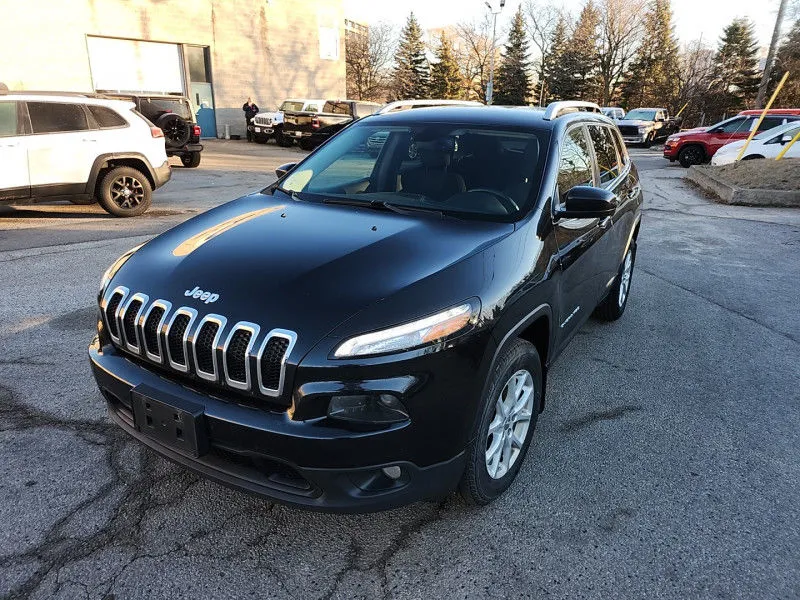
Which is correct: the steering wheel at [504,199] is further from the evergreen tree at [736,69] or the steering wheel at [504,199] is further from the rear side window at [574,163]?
the evergreen tree at [736,69]

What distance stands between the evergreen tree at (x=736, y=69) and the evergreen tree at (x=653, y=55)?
431 centimetres

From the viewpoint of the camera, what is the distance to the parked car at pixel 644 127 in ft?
93.5

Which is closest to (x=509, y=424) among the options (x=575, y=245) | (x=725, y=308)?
(x=575, y=245)

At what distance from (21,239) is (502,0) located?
112 ft

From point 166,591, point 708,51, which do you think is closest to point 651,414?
point 166,591

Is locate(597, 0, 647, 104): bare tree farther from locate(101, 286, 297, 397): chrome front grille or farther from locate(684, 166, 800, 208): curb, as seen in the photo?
locate(101, 286, 297, 397): chrome front grille

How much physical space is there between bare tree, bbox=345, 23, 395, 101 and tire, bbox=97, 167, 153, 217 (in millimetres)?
54759

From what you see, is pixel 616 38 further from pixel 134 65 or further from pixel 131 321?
pixel 131 321

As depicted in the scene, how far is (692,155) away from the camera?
62.9ft

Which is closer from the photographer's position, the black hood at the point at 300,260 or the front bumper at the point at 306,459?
the front bumper at the point at 306,459

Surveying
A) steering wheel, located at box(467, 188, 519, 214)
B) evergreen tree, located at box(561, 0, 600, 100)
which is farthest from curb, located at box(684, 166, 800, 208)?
evergreen tree, located at box(561, 0, 600, 100)

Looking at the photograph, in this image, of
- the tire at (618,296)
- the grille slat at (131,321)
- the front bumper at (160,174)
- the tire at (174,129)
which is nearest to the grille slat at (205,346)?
the grille slat at (131,321)

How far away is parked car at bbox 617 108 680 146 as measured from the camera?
28500 millimetres

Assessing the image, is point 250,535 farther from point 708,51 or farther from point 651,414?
point 708,51
